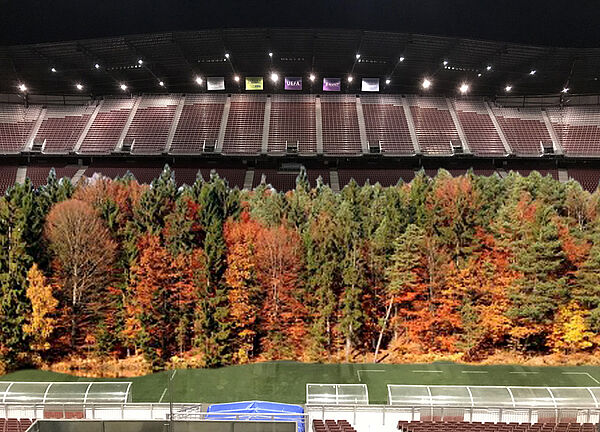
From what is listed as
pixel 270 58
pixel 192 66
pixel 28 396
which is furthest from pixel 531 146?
pixel 28 396

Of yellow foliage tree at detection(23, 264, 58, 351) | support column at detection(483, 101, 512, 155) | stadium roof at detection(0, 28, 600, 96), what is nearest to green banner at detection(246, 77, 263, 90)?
stadium roof at detection(0, 28, 600, 96)

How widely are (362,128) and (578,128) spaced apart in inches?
1176

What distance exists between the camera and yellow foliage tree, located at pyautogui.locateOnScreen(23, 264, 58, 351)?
94.0 ft

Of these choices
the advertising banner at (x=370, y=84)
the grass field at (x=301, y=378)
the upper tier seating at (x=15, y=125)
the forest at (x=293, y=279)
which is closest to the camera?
the grass field at (x=301, y=378)

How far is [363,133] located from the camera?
6153 cm

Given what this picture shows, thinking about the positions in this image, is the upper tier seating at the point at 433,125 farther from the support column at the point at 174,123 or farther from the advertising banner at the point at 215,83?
the support column at the point at 174,123

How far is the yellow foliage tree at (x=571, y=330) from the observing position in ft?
97.7

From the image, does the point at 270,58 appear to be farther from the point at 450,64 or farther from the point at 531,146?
the point at 531,146

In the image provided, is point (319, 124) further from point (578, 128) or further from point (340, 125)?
point (578, 128)

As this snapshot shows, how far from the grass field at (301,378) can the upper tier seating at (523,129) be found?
125 feet

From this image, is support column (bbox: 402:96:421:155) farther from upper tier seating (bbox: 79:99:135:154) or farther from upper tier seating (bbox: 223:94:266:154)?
upper tier seating (bbox: 79:99:135:154)

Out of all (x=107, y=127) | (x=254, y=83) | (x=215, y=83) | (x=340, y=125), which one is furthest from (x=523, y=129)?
(x=107, y=127)

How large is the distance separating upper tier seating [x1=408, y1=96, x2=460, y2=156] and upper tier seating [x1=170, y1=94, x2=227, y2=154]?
27650 mm

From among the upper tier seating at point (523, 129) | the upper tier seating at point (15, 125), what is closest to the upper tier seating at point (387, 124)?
the upper tier seating at point (523, 129)
